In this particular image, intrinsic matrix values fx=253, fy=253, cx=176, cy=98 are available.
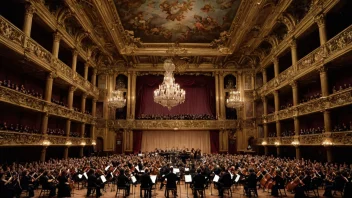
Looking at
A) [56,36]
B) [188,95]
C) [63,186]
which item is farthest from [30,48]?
[188,95]

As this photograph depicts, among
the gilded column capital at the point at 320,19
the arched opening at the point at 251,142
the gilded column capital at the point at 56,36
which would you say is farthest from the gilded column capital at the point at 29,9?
the arched opening at the point at 251,142

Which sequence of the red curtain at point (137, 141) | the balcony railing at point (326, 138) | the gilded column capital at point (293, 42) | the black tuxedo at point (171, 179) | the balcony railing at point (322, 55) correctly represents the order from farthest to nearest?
the red curtain at point (137, 141) < the gilded column capital at point (293, 42) < the balcony railing at point (326, 138) < the balcony railing at point (322, 55) < the black tuxedo at point (171, 179)

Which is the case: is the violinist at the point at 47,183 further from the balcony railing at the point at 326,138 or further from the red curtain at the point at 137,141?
the red curtain at the point at 137,141

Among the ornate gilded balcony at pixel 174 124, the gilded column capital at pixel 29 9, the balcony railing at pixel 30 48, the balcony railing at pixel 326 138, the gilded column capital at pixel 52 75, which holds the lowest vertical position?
the balcony railing at pixel 326 138

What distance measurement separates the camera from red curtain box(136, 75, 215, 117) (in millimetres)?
27141

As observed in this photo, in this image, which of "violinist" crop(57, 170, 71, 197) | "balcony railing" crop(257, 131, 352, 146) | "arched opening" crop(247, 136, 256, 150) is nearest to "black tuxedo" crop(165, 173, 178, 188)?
"violinist" crop(57, 170, 71, 197)

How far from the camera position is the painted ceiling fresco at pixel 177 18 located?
59.1 feet

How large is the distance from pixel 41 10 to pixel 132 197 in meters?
11.1

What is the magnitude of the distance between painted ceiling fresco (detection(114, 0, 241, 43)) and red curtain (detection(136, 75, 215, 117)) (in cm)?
485

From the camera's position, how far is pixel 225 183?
359 inches

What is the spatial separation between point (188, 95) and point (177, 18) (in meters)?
9.97

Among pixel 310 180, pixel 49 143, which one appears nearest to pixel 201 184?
pixel 310 180

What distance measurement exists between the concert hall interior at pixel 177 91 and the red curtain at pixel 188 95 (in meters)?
0.11

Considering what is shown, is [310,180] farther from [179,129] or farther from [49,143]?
[179,129]
